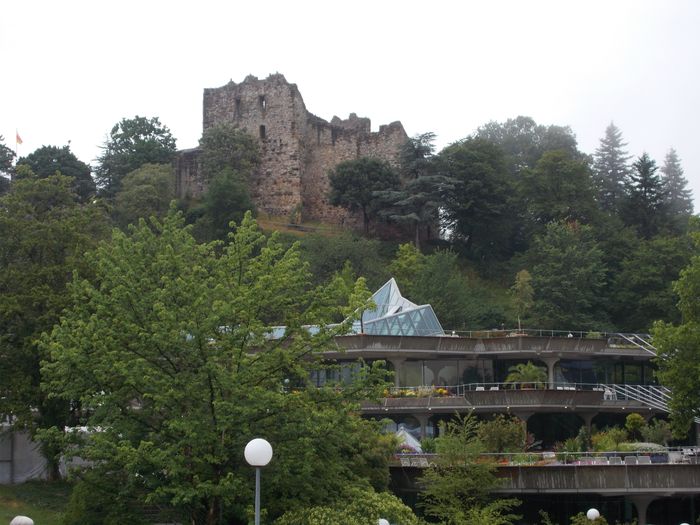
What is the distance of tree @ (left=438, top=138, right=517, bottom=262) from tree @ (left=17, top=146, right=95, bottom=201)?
24445 mm

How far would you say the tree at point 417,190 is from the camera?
7194cm

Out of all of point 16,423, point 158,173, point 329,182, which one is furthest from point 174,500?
point 329,182

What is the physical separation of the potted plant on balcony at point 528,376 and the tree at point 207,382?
54.2 feet

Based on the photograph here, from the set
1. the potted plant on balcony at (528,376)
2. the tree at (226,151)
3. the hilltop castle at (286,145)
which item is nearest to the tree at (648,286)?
the potted plant on balcony at (528,376)

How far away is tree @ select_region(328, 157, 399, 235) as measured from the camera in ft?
242

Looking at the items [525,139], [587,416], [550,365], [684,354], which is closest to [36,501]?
[684,354]

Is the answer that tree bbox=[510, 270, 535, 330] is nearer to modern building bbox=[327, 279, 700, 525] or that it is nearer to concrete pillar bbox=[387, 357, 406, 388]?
modern building bbox=[327, 279, 700, 525]

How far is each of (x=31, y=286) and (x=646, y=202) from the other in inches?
1996

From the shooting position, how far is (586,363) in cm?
5150

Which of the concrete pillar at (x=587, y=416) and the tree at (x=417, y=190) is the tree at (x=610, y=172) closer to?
the tree at (x=417, y=190)

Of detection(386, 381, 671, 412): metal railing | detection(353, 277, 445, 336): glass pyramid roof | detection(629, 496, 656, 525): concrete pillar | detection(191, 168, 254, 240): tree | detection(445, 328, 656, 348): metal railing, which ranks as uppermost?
detection(191, 168, 254, 240): tree

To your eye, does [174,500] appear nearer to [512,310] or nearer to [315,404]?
[315,404]

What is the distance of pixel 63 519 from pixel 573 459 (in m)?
16.2

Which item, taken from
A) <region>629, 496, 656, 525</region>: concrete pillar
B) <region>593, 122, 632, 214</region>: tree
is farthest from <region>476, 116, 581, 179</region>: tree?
<region>629, 496, 656, 525</region>: concrete pillar
